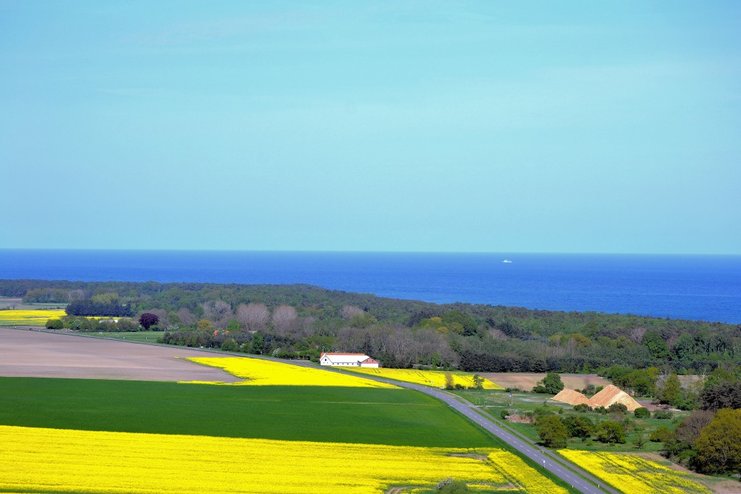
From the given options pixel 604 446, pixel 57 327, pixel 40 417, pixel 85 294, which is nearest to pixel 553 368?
pixel 604 446

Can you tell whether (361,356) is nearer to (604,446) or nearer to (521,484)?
(604,446)

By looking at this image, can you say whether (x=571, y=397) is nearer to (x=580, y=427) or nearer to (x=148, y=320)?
(x=580, y=427)

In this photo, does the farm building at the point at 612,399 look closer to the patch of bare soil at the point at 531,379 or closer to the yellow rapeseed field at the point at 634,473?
the patch of bare soil at the point at 531,379

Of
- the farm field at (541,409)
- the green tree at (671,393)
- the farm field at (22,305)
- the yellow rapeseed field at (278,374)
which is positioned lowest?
the farm field at (541,409)

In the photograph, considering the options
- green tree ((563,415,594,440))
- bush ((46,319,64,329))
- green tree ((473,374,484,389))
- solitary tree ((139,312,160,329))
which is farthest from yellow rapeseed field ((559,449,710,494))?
bush ((46,319,64,329))

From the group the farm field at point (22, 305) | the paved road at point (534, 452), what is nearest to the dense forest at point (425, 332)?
the farm field at point (22, 305)

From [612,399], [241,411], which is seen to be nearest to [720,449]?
[612,399]

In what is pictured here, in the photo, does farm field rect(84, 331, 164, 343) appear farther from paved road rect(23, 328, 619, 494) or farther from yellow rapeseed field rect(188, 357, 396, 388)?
paved road rect(23, 328, 619, 494)
